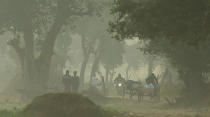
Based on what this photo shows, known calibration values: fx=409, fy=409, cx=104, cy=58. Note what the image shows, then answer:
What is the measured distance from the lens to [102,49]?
58.2 meters

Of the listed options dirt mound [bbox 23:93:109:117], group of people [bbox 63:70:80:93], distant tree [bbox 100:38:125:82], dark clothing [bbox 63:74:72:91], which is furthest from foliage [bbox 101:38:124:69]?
dirt mound [bbox 23:93:109:117]

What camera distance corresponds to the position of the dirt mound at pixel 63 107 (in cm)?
1614

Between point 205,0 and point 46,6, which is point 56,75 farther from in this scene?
point 205,0

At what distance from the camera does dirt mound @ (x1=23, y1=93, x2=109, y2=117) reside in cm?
1614

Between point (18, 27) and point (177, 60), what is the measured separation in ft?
54.7

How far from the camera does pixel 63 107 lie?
1631cm

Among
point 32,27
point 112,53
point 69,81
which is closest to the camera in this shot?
point 69,81

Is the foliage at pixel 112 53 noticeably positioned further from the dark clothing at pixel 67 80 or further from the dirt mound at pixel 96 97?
the dark clothing at pixel 67 80

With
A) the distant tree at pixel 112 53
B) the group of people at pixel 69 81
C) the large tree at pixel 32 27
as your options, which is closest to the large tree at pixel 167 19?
the group of people at pixel 69 81

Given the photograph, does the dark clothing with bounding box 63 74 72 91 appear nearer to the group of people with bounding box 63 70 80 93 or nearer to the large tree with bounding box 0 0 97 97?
the group of people with bounding box 63 70 80 93

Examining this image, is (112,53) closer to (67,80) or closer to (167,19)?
(67,80)

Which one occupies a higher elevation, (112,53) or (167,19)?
(112,53)

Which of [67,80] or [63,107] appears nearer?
[63,107]

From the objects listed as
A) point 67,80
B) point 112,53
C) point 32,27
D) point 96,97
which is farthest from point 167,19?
point 112,53
